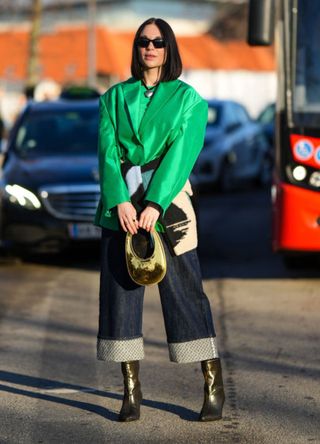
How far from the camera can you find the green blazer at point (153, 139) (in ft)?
19.6

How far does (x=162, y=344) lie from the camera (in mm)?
8562

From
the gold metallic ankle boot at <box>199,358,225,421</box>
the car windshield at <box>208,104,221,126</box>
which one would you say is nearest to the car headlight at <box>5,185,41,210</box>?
the gold metallic ankle boot at <box>199,358,225,421</box>

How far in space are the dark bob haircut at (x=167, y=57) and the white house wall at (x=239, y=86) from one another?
59.5m

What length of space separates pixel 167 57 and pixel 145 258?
0.91 meters

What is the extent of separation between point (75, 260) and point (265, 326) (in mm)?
4536

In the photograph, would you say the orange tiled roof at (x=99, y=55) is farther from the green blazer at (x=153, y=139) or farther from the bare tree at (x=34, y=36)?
the green blazer at (x=153, y=139)

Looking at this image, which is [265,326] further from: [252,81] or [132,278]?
[252,81]

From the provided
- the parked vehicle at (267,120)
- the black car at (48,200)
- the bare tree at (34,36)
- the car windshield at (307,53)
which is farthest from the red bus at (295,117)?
the bare tree at (34,36)

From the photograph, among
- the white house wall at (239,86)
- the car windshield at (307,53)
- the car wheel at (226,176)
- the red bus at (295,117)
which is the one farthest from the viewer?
the white house wall at (239,86)

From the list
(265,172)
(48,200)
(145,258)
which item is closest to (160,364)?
(145,258)

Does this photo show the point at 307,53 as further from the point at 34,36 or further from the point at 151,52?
the point at 34,36

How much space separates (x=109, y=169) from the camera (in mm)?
6016

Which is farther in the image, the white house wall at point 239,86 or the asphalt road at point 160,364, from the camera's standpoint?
the white house wall at point 239,86

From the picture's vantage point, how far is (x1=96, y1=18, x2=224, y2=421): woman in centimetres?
601
